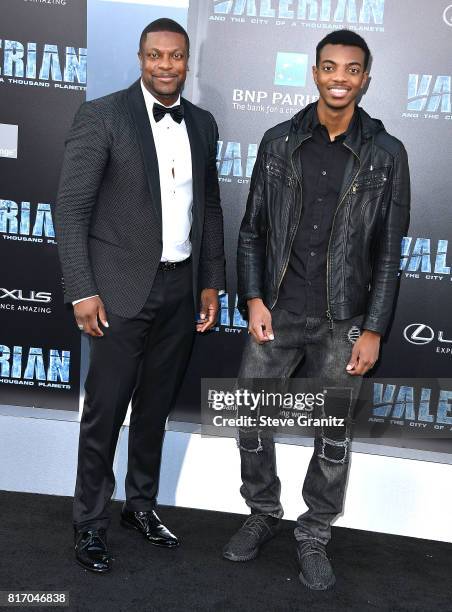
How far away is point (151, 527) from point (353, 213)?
158 centimetres

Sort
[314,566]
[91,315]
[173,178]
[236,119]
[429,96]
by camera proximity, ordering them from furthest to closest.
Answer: [236,119], [429,96], [314,566], [173,178], [91,315]

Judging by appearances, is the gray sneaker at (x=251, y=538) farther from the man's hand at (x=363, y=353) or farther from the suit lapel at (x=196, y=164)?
the suit lapel at (x=196, y=164)

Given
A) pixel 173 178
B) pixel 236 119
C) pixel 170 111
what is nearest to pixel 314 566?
pixel 173 178

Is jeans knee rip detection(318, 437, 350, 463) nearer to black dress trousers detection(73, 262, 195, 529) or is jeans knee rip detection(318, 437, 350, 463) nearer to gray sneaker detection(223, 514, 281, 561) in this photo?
gray sneaker detection(223, 514, 281, 561)

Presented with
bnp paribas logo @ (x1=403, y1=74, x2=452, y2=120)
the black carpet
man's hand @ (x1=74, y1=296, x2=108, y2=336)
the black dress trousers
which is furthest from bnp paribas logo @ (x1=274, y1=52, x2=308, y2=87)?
the black carpet

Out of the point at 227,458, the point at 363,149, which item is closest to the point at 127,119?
the point at 363,149

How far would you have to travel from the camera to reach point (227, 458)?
387 centimetres

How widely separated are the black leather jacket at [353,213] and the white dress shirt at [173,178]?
272mm

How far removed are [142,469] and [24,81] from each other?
185cm

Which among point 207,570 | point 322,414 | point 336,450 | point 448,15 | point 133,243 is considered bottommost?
point 207,570

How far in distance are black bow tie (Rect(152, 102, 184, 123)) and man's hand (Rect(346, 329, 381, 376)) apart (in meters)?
1.09

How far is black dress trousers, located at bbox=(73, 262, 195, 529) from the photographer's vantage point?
3.10 m

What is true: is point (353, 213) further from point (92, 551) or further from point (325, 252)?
point (92, 551)

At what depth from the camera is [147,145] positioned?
9.81 ft
